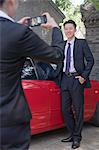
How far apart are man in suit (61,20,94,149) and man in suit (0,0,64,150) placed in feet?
10.8

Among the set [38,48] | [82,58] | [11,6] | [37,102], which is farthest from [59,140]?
[11,6]

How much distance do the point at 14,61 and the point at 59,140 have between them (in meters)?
4.00

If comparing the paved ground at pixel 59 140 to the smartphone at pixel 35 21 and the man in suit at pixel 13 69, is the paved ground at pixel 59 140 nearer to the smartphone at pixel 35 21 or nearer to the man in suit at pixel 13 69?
the smartphone at pixel 35 21

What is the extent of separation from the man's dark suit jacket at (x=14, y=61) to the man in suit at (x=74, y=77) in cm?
329

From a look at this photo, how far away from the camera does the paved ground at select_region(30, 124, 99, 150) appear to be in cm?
555

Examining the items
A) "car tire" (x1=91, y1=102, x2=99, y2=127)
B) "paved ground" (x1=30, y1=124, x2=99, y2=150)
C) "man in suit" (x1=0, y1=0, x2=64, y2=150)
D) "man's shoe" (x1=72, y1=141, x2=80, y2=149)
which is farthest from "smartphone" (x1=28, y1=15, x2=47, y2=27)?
"car tire" (x1=91, y1=102, x2=99, y2=127)

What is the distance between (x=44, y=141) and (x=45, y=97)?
84 cm

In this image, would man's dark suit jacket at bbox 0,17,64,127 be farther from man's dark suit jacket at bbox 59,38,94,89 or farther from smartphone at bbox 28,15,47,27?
man's dark suit jacket at bbox 59,38,94,89

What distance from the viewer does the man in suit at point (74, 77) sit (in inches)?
215

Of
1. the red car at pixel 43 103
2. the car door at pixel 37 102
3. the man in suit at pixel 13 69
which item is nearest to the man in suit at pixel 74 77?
the red car at pixel 43 103

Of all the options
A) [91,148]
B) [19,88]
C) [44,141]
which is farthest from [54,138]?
[19,88]

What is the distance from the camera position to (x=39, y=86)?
5371 millimetres

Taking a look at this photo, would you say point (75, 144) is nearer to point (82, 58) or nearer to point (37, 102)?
point (37, 102)

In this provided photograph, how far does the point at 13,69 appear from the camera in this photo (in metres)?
2.13
